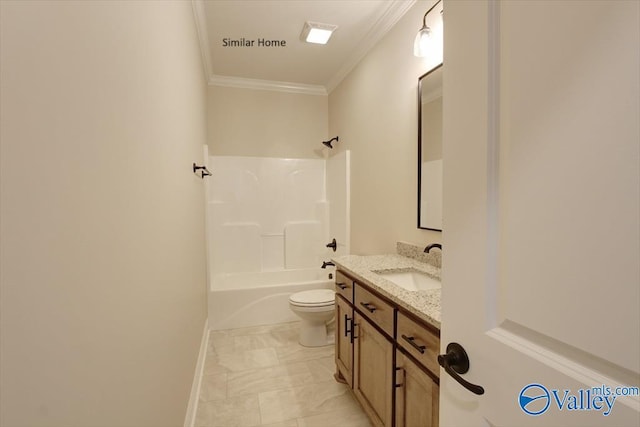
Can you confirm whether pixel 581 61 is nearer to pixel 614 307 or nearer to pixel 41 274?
pixel 614 307

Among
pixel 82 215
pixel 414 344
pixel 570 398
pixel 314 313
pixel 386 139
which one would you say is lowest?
pixel 314 313

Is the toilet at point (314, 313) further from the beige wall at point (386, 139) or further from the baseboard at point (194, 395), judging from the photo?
the baseboard at point (194, 395)

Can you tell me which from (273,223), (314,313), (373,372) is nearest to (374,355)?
(373,372)

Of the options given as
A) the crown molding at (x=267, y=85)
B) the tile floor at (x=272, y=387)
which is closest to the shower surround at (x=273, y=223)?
the tile floor at (x=272, y=387)

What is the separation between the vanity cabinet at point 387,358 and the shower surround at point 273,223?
1458 mm

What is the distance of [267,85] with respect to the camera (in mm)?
3670

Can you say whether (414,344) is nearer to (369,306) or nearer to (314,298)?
(369,306)

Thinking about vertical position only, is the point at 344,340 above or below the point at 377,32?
below

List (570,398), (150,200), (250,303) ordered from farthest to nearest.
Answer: (250,303) → (150,200) → (570,398)

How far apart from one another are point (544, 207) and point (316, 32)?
257cm

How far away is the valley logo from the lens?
1.36ft

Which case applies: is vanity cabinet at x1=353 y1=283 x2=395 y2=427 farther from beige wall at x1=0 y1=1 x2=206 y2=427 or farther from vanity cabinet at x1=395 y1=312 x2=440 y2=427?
beige wall at x1=0 y1=1 x2=206 y2=427

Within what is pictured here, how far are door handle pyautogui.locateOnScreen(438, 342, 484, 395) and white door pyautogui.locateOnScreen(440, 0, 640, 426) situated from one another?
16mm

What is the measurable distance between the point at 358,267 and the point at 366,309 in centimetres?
29
